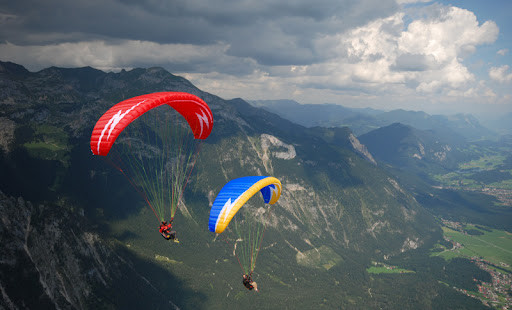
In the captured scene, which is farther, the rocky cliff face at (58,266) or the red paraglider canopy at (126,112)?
the rocky cliff face at (58,266)

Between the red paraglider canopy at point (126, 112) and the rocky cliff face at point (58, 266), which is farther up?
the red paraglider canopy at point (126, 112)

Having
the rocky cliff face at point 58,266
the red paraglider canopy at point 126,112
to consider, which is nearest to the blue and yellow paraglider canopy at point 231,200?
the red paraglider canopy at point 126,112

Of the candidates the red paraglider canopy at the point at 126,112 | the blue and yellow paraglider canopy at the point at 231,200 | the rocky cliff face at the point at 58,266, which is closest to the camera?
the red paraglider canopy at the point at 126,112

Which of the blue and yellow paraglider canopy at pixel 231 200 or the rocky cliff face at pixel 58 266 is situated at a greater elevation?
the blue and yellow paraglider canopy at pixel 231 200

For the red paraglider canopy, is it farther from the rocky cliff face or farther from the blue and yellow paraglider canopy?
the rocky cliff face

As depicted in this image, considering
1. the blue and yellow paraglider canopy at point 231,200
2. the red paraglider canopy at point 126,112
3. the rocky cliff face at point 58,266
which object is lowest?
the rocky cliff face at point 58,266

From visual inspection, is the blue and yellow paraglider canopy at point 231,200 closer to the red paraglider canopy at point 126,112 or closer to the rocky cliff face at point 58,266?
the red paraglider canopy at point 126,112

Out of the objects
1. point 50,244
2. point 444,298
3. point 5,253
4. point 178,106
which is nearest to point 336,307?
point 444,298

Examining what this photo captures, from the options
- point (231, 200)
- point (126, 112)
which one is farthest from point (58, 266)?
point (126, 112)

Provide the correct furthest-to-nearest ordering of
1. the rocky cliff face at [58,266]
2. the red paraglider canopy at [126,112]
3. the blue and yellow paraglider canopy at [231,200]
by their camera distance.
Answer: the rocky cliff face at [58,266] < the blue and yellow paraglider canopy at [231,200] < the red paraglider canopy at [126,112]

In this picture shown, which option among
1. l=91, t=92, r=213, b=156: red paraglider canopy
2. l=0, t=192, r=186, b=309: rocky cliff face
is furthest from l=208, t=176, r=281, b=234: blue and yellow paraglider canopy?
l=0, t=192, r=186, b=309: rocky cliff face

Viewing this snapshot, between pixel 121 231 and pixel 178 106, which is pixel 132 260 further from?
pixel 178 106

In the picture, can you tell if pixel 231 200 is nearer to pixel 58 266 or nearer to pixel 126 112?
pixel 126 112

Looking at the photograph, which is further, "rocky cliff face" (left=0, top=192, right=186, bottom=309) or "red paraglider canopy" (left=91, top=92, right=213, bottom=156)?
"rocky cliff face" (left=0, top=192, right=186, bottom=309)
